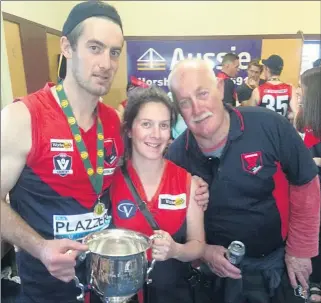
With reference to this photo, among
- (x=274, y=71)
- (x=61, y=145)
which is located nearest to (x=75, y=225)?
(x=61, y=145)

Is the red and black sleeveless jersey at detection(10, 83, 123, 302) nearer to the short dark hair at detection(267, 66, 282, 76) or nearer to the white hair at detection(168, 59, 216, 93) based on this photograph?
the white hair at detection(168, 59, 216, 93)

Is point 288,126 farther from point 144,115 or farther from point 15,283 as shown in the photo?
point 15,283

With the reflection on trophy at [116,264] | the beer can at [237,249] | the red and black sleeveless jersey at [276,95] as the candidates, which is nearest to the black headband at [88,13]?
the reflection on trophy at [116,264]

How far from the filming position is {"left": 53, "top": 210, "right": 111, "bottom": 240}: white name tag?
1.30 m

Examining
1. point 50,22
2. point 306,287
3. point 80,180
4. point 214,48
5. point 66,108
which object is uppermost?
point 50,22

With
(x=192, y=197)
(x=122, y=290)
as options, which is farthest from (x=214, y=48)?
(x=122, y=290)

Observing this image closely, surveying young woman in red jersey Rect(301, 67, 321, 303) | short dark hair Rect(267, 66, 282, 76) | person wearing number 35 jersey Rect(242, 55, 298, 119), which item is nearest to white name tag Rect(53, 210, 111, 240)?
young woman in red jersey Rect(301, 67, 321, 303)

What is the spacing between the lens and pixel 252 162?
→ 1.57 meters

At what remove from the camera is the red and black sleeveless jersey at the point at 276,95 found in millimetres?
3973

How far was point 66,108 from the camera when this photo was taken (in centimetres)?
131

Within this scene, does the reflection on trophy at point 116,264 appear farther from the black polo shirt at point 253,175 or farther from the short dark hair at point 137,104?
the black polo shirt at point 253,175

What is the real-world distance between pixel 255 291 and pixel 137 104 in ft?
3.25

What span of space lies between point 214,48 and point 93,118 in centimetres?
445

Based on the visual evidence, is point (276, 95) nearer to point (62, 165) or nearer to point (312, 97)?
point (312, 97)
